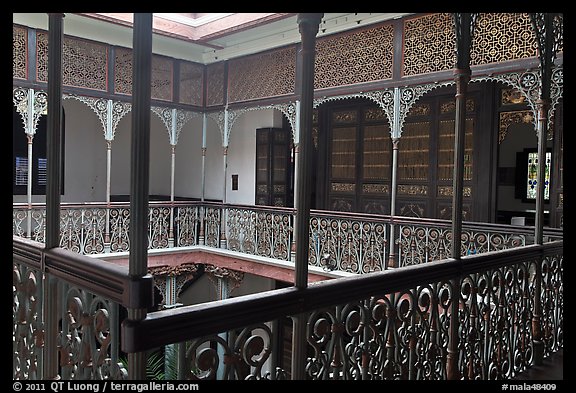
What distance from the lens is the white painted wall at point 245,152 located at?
432 inches

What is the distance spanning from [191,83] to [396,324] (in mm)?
9000

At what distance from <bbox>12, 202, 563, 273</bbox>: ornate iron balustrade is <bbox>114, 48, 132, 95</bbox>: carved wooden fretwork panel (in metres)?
2.12

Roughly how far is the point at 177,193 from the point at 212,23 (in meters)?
5.25

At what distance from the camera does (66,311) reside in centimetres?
209

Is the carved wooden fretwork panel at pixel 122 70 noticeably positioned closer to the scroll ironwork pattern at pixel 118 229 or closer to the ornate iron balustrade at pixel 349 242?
the scroll ironwork pattern at pixel 118 229

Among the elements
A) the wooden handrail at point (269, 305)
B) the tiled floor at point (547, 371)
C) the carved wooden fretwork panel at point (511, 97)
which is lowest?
the tiled floor at point (547, 371)

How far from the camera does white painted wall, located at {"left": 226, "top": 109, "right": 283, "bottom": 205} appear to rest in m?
11.0

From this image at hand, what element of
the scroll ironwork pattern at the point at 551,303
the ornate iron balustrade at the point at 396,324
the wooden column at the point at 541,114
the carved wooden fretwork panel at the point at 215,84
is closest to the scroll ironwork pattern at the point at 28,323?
the ornate iron balustrade at the point at 396,324

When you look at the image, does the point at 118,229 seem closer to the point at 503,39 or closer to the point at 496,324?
the point at 503,39

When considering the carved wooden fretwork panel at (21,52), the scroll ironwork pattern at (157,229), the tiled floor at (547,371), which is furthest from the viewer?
the scroll ironwork pattern at (157,229)

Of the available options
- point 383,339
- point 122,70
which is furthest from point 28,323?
point 122,70

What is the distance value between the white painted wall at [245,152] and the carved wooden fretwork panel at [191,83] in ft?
3.86

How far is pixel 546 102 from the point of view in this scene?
162 inches
